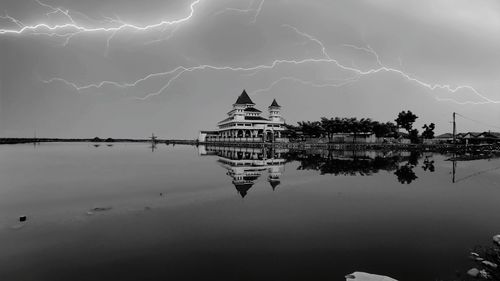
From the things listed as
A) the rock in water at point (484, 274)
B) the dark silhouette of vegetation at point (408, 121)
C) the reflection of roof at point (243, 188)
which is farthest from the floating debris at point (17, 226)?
the dark silhouette of vegetation at point (408, 121)

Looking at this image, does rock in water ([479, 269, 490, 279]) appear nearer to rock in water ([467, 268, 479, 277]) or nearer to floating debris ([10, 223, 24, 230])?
rock in water ([467, 268, 479, 277])

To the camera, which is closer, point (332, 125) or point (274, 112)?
point (332, 125)

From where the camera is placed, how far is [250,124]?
90.3 metres

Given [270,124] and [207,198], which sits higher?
[270,124]

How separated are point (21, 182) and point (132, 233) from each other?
15125mm

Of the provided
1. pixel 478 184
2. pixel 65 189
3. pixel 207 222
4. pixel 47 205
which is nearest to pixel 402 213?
pixel 207 222

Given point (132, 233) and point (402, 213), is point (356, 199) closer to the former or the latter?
point (402, 213)

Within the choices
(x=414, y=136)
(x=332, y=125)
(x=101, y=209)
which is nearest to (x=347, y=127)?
(x=332, y=125)

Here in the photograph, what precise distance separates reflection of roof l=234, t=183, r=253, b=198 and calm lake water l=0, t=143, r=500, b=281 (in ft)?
0.18

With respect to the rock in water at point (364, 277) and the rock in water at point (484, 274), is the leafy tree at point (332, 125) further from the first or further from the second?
the rock in water at point (364, 277)

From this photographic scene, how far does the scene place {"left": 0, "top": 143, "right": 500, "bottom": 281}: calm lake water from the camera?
698 cm

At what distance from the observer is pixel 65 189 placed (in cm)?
1728

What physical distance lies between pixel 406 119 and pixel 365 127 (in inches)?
462

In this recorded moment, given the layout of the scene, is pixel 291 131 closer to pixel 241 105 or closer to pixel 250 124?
pixel 250 124
